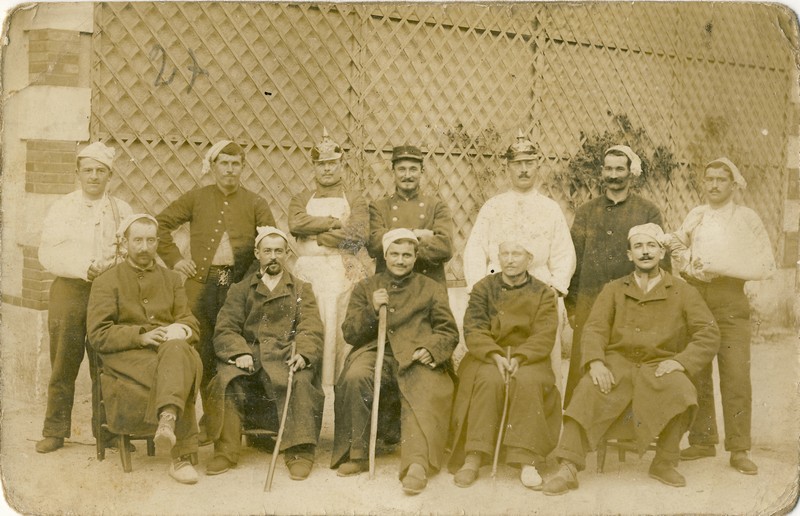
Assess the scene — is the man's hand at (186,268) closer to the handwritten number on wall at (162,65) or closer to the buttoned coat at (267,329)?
the buttoned coat at (267,329)

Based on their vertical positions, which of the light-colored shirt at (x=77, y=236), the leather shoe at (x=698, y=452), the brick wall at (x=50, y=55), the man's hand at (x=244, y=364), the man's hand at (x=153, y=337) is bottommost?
the leather shoe at (x=698, y=452)

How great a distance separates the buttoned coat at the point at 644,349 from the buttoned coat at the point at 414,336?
716mm

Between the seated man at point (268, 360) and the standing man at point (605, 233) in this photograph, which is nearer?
the seated man at point (268, 360)

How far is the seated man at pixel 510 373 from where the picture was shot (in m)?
4.20

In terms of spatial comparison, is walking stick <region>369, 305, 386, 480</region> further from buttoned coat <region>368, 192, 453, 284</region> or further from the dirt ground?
buttoned coat <region>368, 192, 453, 284</region>

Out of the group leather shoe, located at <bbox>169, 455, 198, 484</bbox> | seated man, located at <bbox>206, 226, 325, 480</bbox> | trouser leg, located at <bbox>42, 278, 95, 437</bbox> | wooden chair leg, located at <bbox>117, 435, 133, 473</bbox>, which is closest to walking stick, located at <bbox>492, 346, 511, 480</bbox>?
seated man, located at <bbox>206, 226, 325, 480</bbox>

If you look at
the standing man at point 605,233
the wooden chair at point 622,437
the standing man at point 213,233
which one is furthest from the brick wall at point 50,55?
the wooden chair at point 622,437

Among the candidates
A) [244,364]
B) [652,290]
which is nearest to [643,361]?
[652,290]

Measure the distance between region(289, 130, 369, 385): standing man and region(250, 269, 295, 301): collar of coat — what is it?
163mm

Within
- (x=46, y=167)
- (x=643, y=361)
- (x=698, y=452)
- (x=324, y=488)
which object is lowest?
(x=324, y=488)

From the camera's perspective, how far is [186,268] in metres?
4.51

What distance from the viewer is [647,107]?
16.8 ft

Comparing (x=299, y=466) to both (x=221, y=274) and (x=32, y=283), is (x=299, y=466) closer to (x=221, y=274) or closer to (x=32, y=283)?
(x=221, y=274)

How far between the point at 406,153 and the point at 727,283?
2.05 m
